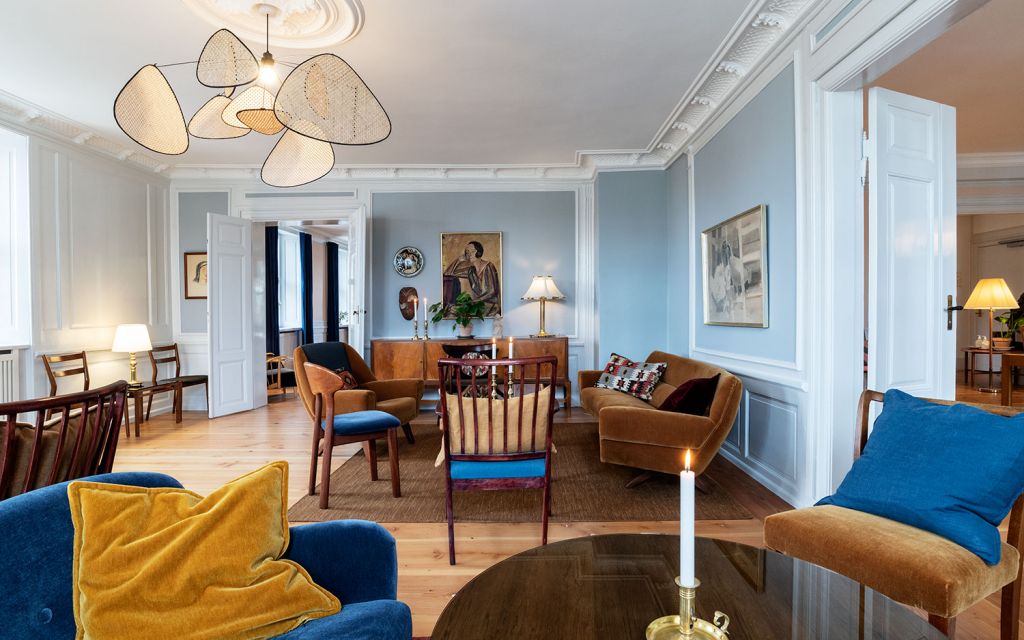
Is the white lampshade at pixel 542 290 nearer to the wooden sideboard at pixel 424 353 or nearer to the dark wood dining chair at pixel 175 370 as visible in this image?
the wooden sideboard at pixel 424 353

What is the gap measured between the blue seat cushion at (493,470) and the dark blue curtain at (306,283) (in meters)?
6.78

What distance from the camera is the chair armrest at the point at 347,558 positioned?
1269 millimetres

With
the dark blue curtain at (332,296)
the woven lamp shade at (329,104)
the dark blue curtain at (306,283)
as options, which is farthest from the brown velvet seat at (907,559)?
the dark blue curtain at (332,296)

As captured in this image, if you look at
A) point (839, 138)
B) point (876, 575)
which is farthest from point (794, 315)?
point (876, 575)

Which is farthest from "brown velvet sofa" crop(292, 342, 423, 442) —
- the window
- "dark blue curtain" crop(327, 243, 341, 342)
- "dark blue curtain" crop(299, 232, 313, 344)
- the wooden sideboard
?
"dark blue curtain" crop(327, 243, 341, 342)

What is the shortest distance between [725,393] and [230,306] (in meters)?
5.21

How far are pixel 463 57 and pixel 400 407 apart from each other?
8.64 feet

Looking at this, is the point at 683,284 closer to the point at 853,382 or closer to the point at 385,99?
the point at 853,382

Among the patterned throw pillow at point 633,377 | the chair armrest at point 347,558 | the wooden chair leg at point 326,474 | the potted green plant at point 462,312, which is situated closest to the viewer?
the chair armrest at point 347,558

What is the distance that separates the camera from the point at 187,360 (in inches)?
243

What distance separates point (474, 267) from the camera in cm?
617

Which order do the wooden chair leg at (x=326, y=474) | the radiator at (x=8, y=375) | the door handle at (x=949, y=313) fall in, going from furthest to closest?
1. the radiator at (x=8, y=375)
2. the wooden chair leg at (x=326, y=474)
3. the door handle at (x=949, y=313)

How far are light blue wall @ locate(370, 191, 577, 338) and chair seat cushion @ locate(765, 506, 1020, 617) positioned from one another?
15.0ft

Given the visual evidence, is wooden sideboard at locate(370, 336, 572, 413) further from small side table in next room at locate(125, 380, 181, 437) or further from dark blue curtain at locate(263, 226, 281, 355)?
dark blue curtain at locate(263, 226, 281, 355)
